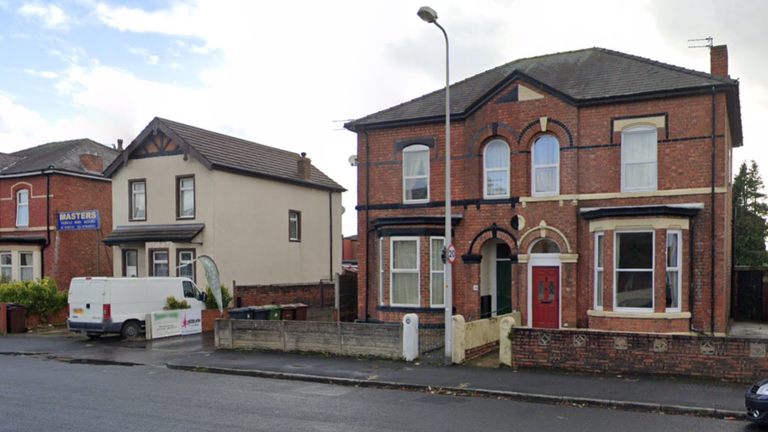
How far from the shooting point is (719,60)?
739 inches

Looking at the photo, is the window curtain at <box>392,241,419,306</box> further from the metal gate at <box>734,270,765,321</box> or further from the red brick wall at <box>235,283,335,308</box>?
the metal gate at <box>734,270,765,321</box>

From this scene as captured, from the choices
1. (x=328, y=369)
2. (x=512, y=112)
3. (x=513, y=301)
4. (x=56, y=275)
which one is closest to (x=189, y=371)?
(x=328, y=369)

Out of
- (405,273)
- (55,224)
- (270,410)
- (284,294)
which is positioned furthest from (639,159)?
(55,224)

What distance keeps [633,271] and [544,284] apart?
100 inches

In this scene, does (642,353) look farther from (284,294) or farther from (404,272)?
(284,294)

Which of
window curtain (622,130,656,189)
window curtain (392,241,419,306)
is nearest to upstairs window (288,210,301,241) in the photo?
window curtain (392,241,419,306)

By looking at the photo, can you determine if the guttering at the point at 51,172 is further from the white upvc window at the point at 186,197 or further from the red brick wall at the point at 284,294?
the red brick wall at the point at 284,294

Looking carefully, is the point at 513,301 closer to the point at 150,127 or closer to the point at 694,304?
the point at 694,304

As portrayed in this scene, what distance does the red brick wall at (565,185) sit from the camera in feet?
52.2

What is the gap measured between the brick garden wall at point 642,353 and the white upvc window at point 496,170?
→ 6.21 metres

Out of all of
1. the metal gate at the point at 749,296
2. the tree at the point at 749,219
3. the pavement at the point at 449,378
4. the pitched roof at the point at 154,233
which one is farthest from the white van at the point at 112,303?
the tree at the point at 749,219

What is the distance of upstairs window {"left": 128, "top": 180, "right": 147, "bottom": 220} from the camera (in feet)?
85.9

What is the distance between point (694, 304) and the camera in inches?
626

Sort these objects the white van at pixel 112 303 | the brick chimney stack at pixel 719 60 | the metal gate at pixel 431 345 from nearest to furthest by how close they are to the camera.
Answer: the metal gate at pixel 431 345, the brick chimney stack at pixel 719 60, the white van at pixel 112 303
